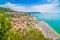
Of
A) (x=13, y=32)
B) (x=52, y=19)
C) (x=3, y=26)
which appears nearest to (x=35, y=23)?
(x=52, y=19)

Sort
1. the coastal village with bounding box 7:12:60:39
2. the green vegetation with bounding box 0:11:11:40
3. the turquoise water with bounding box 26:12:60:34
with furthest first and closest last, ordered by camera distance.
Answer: the turquoise water with bounding box 26:12:60:34, the coastal village with bounding box 7:12:60:39, the green vegetation with bounding box 0:11:11:40

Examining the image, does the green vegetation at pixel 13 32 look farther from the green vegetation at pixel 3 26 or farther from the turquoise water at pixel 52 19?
the turquoise water at pixel 52 19

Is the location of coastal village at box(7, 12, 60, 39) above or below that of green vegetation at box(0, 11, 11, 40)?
below

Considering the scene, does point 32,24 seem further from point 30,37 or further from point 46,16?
point 30,37

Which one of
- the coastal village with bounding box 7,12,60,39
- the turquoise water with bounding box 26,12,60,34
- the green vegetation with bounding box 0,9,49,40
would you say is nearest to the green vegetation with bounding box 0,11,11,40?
the green vegetation with bounding box 0,9,49,40

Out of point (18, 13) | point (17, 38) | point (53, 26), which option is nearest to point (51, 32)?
point (53, 26)

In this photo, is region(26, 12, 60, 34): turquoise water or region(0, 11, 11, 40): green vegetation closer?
region(0, 11, 11, 40): green vegetation

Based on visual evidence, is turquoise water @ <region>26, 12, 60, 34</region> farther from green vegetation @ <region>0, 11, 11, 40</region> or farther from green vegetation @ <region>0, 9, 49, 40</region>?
green vegetation @ <region>0, 11, 11, 40</region>

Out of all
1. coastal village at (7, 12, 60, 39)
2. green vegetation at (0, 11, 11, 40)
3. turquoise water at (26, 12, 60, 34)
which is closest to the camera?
green vegetation at (0, 11, 11, 40)
